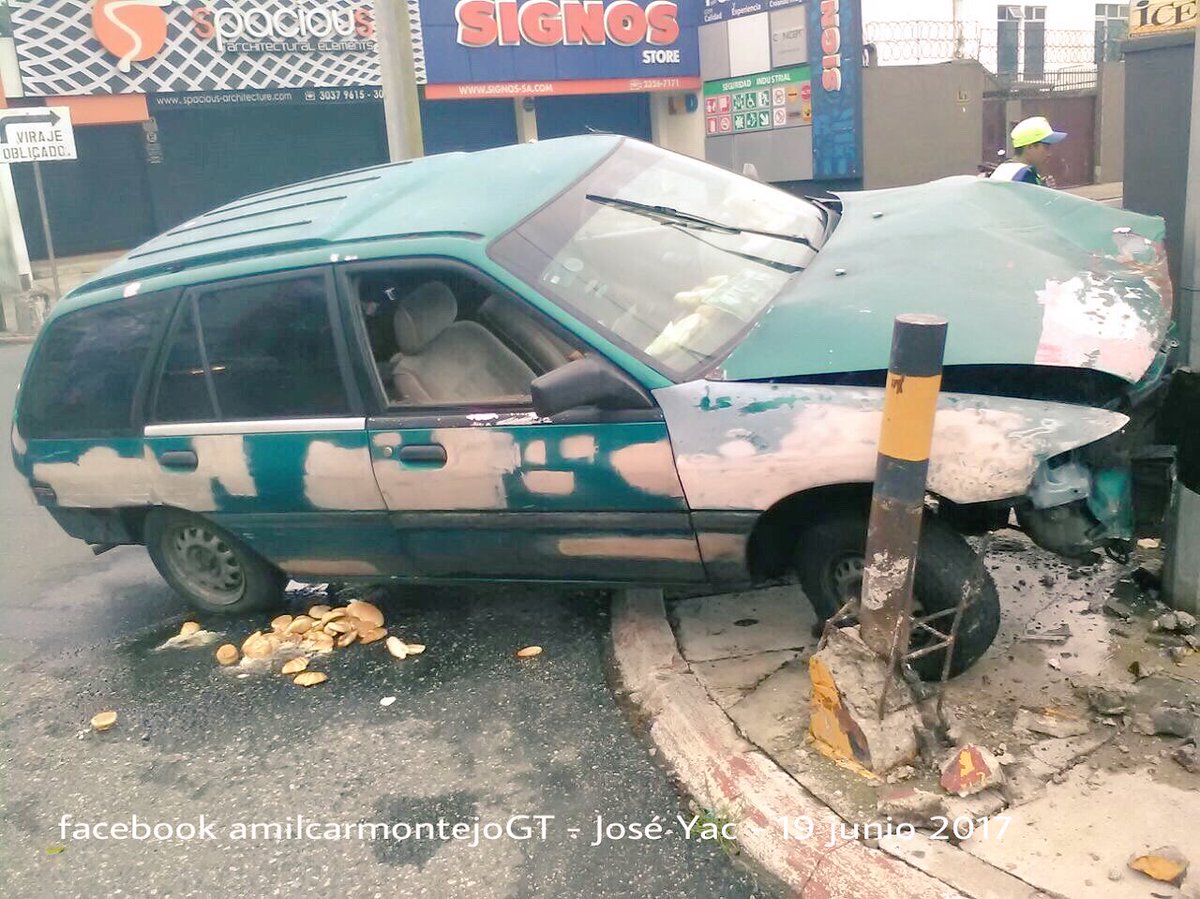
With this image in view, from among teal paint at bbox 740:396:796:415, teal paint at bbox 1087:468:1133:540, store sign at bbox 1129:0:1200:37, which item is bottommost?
teal paint at bbox 1087:468:1133:540

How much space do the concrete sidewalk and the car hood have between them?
38.9 inches

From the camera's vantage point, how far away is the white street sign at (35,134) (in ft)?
43.1

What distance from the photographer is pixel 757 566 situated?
357 centimetres

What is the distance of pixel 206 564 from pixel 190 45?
48.9 feet

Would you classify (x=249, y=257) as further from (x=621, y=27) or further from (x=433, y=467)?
(x=621, y=27)

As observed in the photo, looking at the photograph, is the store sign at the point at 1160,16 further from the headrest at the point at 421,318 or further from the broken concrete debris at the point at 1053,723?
the headrest at the point at 421,318

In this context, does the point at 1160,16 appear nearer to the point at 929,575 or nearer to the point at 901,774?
the point at 929,575

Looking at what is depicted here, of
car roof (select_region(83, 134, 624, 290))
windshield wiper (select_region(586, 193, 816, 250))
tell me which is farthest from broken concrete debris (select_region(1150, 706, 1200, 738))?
car roof (select_region(83, 134, 624, 290))

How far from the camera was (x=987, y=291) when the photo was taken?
3.35 m

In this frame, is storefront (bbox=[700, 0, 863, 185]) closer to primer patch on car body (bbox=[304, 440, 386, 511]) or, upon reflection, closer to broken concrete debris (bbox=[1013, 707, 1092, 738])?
primer patch on car body (bbox=[304, 440, 386, 511])

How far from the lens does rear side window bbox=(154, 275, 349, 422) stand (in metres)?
3.92

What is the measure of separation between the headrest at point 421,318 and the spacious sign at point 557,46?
53.4 ft

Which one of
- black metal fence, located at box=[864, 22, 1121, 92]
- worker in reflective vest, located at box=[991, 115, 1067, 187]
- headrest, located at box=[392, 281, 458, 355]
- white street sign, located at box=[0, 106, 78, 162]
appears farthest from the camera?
black metal fence, located at box=[864, 22, 1121, 92]

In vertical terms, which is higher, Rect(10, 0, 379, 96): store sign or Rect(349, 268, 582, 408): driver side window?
Rect(10, 0, 379, 96): store sign
